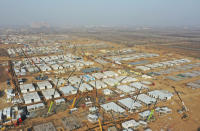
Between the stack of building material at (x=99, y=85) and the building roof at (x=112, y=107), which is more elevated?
the stack of building material at (x=99, y=85)

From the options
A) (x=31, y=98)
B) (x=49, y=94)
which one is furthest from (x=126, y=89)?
(x=31, y=98)

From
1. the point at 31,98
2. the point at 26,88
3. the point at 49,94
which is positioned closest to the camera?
the point at 31,98

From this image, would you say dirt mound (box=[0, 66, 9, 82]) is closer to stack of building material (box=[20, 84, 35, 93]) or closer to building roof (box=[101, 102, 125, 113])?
stack of building material (box=[20, 84, 35, 93])

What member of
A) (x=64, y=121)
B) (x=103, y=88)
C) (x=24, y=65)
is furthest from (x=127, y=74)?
(x=24, y=65)

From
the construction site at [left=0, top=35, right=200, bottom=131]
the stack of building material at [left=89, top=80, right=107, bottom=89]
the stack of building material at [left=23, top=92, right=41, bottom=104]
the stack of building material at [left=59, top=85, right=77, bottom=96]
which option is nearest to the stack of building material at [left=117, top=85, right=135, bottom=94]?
the construction site at [left=0, top=35, right=200, bottom=131]

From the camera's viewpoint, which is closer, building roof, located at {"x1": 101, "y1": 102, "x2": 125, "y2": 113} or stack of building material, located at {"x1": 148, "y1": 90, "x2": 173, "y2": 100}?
building roof, located at {"x1": 101, "y1": 102, "x2": 125, "y2": 113}

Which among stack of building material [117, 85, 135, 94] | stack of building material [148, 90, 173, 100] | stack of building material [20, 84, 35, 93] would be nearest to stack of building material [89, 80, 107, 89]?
stack of building material [117, 85, 135, 94]

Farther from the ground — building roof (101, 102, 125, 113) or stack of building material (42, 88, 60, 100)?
stack of building material (42, 88, 60, 100)

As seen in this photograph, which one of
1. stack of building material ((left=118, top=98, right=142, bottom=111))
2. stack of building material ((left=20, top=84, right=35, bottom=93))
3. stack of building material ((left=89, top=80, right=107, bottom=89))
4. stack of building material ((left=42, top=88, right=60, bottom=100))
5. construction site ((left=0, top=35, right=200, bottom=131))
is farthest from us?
stack of building material ((left=89, top=80, right=107, bottom=89))

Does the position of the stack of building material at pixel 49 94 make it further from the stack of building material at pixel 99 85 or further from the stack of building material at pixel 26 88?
the stack of building material at pixel 99 85

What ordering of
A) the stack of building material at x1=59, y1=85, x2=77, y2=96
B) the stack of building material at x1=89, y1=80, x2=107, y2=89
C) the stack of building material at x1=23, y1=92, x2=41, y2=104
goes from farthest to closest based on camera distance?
the stack of building material at x1=89, y1=80, x2=107, y2=89
the stack of building material at x1=59, y1=85, x2=77, y2=96
the stack of building material at x1=23, y1=92, x2=41, y2=104

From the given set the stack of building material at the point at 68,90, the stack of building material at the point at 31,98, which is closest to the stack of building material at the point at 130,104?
the stack of building material at the point at 68,90

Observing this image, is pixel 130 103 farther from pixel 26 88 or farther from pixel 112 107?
pixel 26 88
